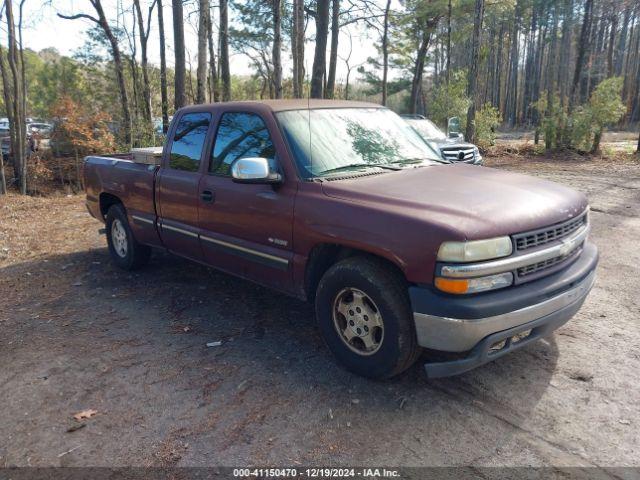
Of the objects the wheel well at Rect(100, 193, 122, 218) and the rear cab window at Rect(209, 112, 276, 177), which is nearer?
the rear cab window at Rect(209, 112, 276, 177)

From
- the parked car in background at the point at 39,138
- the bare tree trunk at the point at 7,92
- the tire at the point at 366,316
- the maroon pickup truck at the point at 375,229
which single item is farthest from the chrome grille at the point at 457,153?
the bare tree trunk at the point at 7,92

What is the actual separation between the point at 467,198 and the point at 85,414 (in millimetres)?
2860

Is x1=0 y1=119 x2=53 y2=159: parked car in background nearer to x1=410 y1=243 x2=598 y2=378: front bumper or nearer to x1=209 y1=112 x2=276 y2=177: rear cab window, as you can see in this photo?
x1=209 y1=112 x2=276 y2=177: rear cab window

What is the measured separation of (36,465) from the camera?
2.73 metres

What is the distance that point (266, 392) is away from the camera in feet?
10.9

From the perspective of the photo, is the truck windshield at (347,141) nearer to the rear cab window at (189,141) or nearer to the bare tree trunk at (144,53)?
the rear cab window at (189,141)

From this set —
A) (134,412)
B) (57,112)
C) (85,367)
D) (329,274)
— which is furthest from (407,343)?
(57,112)

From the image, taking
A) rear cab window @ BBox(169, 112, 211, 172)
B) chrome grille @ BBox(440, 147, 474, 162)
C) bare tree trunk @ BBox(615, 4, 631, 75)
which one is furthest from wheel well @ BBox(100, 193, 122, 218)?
bare tree trunk @ BBox(615, 4, 631, 75)

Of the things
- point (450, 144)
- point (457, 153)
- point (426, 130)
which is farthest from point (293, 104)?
point (426, 130)

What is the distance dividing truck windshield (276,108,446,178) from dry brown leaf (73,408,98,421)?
216cm

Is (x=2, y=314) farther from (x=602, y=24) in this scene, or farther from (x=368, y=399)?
(x=602, y=24)

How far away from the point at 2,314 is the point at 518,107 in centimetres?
5756

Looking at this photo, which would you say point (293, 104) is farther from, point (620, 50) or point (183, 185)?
point (620, 50)

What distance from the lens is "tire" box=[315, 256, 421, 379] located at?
3080mm
